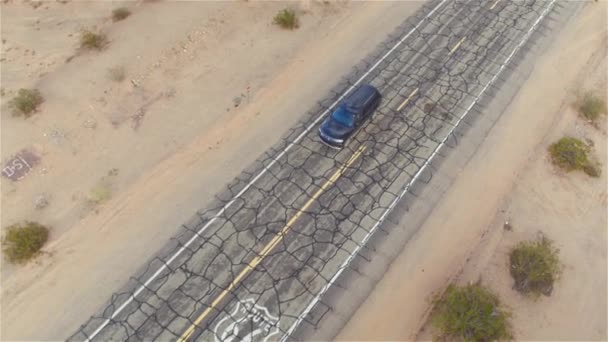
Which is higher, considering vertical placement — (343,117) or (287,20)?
(287,20)

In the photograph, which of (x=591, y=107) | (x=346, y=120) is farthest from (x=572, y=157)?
(x=346, y=120)

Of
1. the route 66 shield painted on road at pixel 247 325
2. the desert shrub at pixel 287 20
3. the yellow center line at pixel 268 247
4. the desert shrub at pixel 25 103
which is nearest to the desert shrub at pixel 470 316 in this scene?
the route 66 shield painted on road at pixel 247 325

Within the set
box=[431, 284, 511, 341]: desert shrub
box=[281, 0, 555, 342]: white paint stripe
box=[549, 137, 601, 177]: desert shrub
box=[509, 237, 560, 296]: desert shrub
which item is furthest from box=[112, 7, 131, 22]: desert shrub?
box=[549, 137, 601, 177]: desert shrub

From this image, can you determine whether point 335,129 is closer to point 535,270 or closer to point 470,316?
point 470,316

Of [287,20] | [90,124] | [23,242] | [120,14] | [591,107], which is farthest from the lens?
[120,14]

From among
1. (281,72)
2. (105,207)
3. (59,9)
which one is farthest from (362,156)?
(59,9)

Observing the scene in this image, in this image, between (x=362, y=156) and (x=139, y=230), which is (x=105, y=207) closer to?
(x=139, y=230)

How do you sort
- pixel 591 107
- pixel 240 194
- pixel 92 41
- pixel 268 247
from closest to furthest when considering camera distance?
pixel 268 247, pixel 240 194, pixel 591 107, pixel 92 41
